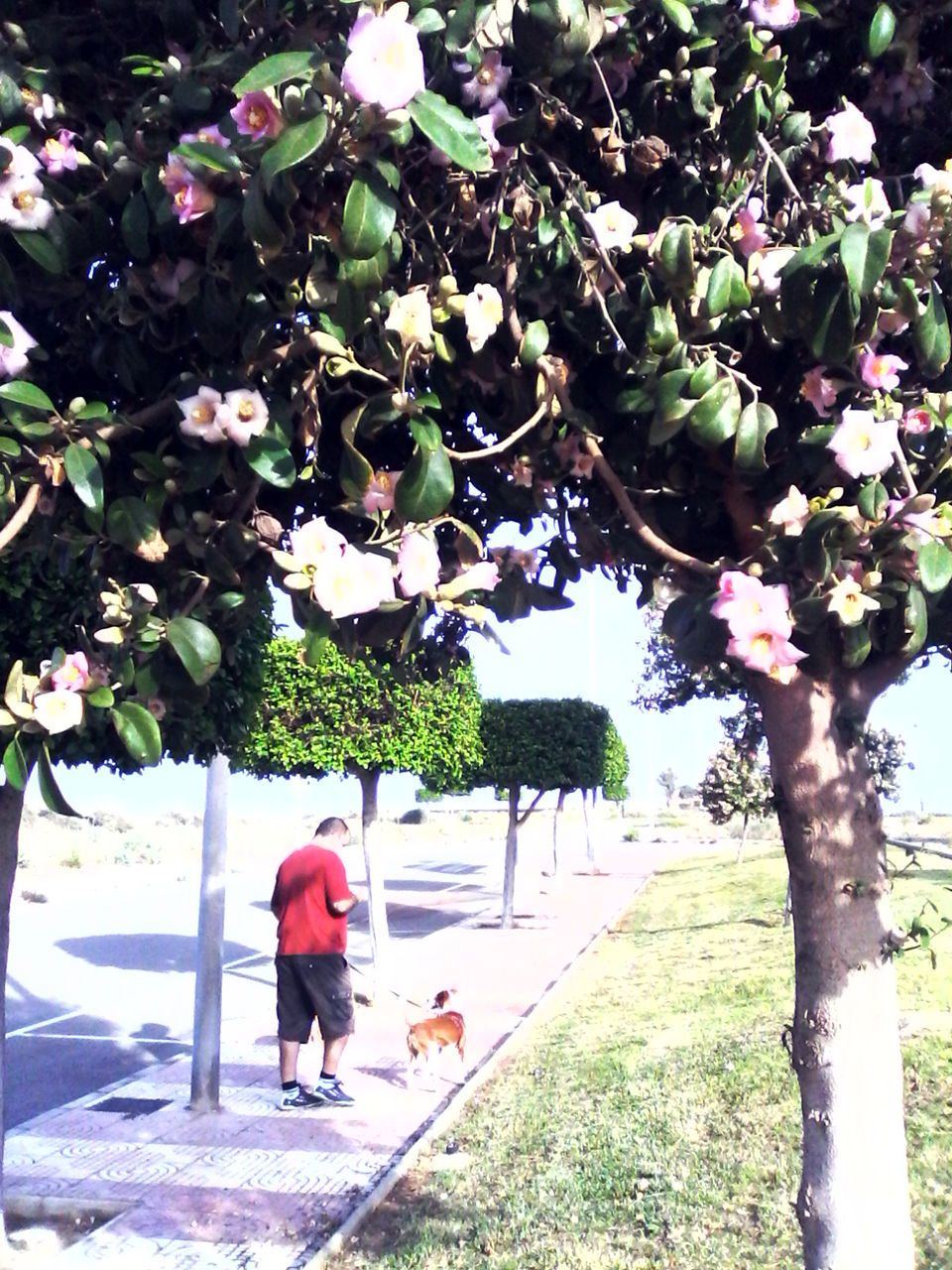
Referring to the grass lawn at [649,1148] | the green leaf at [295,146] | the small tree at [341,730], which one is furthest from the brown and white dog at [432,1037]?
the green leaf at [295,146]

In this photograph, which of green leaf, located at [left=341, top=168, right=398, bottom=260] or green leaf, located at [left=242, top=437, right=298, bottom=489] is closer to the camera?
green leaf, located at [left=341, top=168, right=398, bottom=260]

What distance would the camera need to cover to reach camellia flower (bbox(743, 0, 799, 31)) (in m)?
2.08

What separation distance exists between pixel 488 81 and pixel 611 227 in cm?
30

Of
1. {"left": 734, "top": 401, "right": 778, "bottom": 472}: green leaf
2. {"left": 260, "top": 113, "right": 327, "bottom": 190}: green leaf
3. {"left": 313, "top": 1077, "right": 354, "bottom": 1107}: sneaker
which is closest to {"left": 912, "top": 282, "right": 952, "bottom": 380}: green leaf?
{"left": 734, "top": 401, "right": 778, "bottom": 472}: green leaf

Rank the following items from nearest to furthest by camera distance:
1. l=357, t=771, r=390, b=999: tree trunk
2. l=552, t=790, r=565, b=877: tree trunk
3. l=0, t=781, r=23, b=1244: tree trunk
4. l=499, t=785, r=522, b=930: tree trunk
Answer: l=0, t=781, r=23, b=1244: tree trunk → l=357, t=771, r=390, b=999: tree trunk → l=499, t=785, r=522, b=930: tree trunk → l=552, t=790, r=565, b=877: tree trunk

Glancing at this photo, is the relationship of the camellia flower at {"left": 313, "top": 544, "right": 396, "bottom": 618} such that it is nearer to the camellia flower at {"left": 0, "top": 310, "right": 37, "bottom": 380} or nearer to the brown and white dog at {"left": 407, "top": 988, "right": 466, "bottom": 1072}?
the camellia flower at {"left": 0, "top": 310, "right": 37, "bottom": 380}

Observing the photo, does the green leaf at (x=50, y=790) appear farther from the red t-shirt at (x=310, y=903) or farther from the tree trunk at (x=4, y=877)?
the red t-shirt at (x=310, y=903)

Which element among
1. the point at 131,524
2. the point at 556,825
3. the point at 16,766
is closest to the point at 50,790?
the point at 16,766

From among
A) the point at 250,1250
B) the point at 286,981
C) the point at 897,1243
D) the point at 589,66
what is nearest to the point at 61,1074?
the point at 286,981

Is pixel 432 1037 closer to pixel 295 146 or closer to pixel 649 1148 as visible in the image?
pixel 649 1148

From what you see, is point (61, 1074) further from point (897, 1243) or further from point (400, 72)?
point (400, 72)

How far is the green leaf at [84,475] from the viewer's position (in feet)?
6.13

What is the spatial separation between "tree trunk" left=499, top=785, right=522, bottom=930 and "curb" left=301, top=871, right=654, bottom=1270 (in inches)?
167

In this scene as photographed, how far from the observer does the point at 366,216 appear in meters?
1.56
